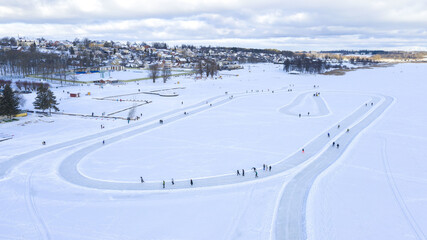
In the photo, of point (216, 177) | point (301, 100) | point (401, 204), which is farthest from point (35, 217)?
point (301, 100)

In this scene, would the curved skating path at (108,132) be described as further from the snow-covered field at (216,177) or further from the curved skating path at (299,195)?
the curved skating path at (299,195)

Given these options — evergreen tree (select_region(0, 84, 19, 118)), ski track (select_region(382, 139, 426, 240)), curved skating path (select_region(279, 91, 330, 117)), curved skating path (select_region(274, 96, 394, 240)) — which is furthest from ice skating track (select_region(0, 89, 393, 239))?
evergreen tree (select_region(0, 84, 19, 118))

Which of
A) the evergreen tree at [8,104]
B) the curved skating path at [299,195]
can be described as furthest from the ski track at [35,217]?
the evergreen tree at [8,104]

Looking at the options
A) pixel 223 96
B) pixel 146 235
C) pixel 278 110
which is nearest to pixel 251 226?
pixel 146 235

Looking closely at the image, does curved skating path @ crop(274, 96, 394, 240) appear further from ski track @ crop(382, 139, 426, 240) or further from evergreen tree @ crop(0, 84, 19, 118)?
evergreen tree @ crop(0, 84, 19, 118)

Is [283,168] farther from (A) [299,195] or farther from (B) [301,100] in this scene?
(B) [301,100]

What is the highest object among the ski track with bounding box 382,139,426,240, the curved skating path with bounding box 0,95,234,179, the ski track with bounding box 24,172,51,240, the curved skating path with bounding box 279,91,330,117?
the curved skating path with bounding box 279,91,330,117
